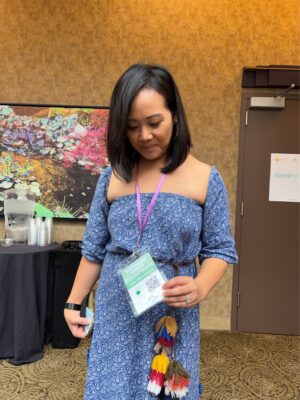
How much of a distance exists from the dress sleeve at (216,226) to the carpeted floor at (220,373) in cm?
165

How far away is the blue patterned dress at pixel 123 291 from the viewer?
82 centimetres

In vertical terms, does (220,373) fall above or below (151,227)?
below

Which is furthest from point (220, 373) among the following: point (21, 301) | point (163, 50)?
point (163, 50)

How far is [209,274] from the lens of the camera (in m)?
0.84

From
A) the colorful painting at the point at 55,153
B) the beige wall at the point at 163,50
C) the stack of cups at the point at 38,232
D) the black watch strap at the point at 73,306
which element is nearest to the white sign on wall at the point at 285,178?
the beige wall at the point at 163,50

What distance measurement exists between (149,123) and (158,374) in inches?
21.9

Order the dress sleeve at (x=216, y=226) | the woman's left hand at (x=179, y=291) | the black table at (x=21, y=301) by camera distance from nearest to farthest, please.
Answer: the woman's left hand at (x=179, y=291)
the dress sleeve at (x=216, y=226)
the black table at (x=21, y=301)

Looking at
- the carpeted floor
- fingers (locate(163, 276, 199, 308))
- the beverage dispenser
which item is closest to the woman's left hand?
fingers (locate(163, 276, 199, 308))

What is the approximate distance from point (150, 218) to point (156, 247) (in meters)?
0.07

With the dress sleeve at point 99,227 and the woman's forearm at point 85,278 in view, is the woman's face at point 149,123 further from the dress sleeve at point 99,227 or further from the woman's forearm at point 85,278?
the woman's forearm at point 85,278

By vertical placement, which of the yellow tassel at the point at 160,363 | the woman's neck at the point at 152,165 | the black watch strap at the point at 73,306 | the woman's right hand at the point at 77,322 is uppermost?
the woman's neck at the point at 152,165

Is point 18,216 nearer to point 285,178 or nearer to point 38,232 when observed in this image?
point 38,232

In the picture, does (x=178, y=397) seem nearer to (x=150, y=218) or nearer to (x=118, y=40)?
(x=150, y=218)

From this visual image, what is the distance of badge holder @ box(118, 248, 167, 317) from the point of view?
2.49ft
